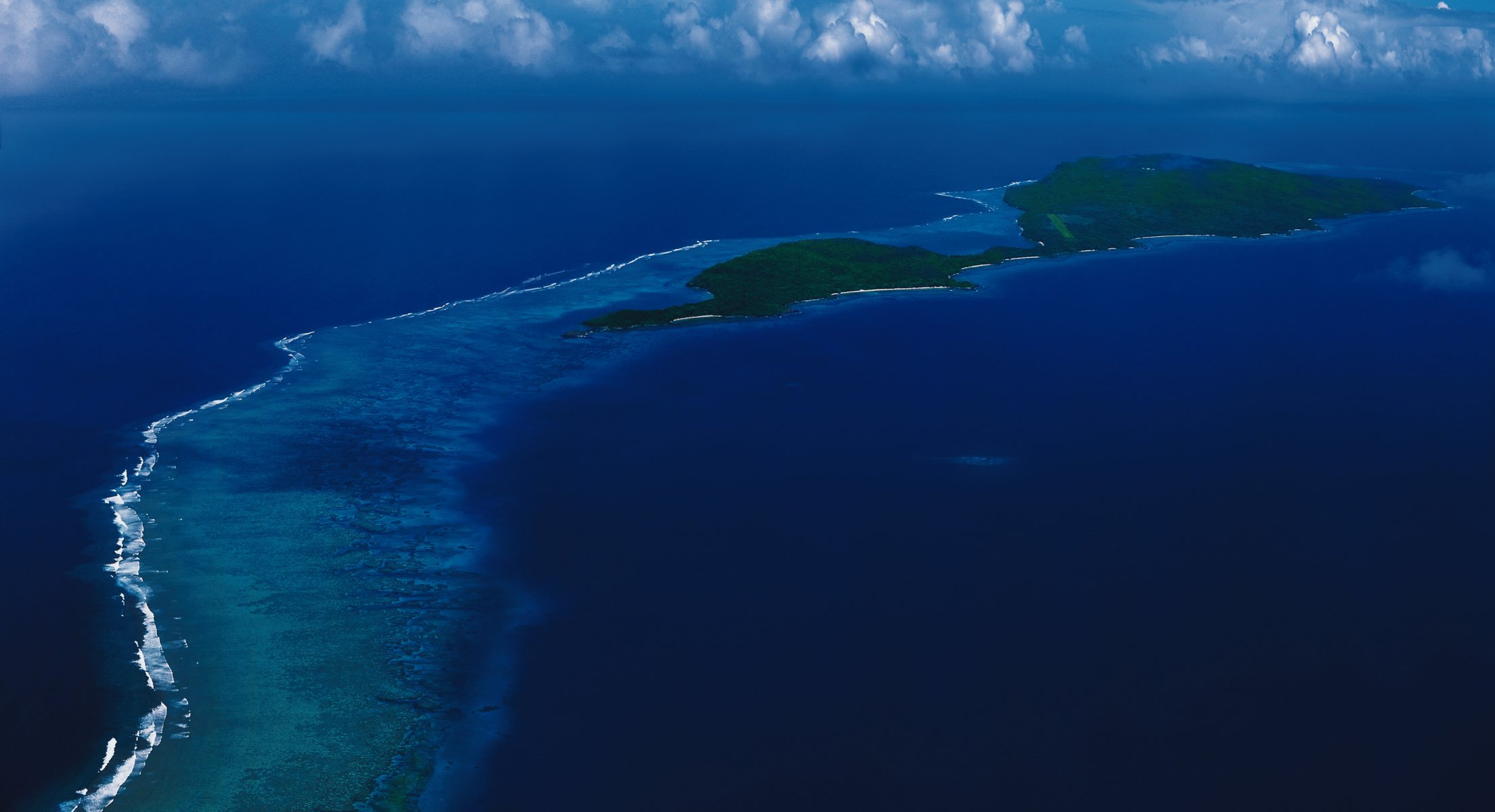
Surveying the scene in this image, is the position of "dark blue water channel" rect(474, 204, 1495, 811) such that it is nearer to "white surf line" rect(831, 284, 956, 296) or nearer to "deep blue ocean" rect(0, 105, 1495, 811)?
"deep blue ocean" rect(0, 105, 1495, 811)

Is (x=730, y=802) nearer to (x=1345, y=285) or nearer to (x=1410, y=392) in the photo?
(x=1410, y=392)

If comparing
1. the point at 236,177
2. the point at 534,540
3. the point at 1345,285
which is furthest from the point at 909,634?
the point at 236,177

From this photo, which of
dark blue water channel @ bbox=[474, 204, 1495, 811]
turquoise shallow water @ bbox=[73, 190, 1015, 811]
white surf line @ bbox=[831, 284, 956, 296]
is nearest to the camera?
dark blue water channel @ bbox=[474, 204, 1495, 811]

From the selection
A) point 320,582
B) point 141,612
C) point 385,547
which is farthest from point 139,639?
point 385,547

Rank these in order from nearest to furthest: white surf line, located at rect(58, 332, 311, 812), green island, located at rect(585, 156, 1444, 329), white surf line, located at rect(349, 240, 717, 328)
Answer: white surf line, located at rect(58, 332, 311, 812) → white surf line, located at rect(349, 240, 717, 328) → green island, located at rect(585, 156, 1444, 329)

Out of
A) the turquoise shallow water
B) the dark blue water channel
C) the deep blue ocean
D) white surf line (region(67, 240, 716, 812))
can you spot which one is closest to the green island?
the deep blue ocean

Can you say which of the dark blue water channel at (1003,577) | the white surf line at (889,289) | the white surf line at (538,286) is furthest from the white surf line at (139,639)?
the white surf line at (889,289)
